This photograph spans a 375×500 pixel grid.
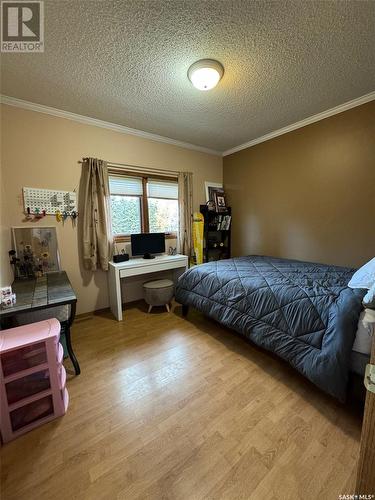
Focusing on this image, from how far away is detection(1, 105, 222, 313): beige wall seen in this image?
2.16 meters

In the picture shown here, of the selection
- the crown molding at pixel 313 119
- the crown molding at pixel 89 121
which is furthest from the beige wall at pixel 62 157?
the crown molding at pixel 313 119

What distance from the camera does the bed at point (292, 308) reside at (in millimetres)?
1268

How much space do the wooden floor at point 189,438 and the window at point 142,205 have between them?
186cm

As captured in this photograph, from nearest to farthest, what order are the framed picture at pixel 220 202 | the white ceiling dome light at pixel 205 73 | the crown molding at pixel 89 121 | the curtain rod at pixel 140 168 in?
the white ceiling dome light at pixel 205 73 < the crown molding at pixel 89 121 < the curtain rod at pixel 140 168 < the framed picture at pixel 220 202

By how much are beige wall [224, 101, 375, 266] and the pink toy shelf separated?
3.04m

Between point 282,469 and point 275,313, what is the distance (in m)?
0.89

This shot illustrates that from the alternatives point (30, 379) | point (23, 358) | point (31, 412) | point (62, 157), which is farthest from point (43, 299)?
point (62, 157)

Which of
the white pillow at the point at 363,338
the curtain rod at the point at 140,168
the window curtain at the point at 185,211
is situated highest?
the curtain rod at the point at 140,168

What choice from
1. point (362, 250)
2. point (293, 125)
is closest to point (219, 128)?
point (293, 125)

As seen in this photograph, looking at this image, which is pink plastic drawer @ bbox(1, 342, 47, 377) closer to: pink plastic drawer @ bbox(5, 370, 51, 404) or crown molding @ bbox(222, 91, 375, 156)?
pink plastic drawer @ bbox(5, 370, 51, 404)

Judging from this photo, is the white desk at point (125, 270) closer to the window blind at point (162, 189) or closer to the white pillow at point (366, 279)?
the window blind at point (162, 189)

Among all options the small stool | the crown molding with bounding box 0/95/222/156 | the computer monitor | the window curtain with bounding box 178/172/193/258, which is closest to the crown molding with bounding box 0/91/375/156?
the crown molding with bounding box 0/95/222/156

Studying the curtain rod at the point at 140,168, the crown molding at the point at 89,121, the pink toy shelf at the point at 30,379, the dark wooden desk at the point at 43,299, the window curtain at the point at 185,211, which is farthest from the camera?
the window curtain at the point at 185,211

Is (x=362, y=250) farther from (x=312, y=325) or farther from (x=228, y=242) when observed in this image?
(x=228, y=242)
